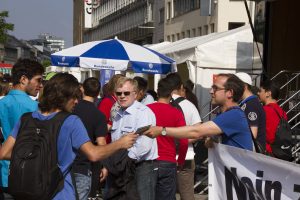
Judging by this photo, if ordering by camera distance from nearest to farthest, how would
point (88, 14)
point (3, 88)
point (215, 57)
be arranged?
point (3, 88) → point (215, 57) → point (88, 14)

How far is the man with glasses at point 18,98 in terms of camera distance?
7.16 meters

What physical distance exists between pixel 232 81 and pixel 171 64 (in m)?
9.59

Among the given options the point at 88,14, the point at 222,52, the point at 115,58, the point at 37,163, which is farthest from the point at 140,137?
the point at 88,14

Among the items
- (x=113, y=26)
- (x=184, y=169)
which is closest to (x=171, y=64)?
(x=184, y=169)

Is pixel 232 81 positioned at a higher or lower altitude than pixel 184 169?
higher

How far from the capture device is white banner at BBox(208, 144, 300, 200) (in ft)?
19.3

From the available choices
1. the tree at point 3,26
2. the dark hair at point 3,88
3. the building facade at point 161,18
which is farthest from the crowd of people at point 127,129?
the tree at point 3,26

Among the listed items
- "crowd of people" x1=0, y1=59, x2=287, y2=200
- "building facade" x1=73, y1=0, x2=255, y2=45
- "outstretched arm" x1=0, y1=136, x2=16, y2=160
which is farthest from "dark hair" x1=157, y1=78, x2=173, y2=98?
"building facade" x1=73, y1=0, x2=255, y2=45

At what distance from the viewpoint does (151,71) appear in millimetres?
15805

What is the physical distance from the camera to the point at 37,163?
5383 mm

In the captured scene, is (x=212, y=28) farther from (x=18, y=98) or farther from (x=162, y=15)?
(x=18, y=98)

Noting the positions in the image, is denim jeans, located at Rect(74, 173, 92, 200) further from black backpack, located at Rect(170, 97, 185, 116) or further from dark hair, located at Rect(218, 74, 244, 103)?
black backpack, located at Rect(170, 97, 185, 116)

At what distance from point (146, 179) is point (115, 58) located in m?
7.79

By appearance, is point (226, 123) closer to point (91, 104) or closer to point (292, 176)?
point (292, 176)
